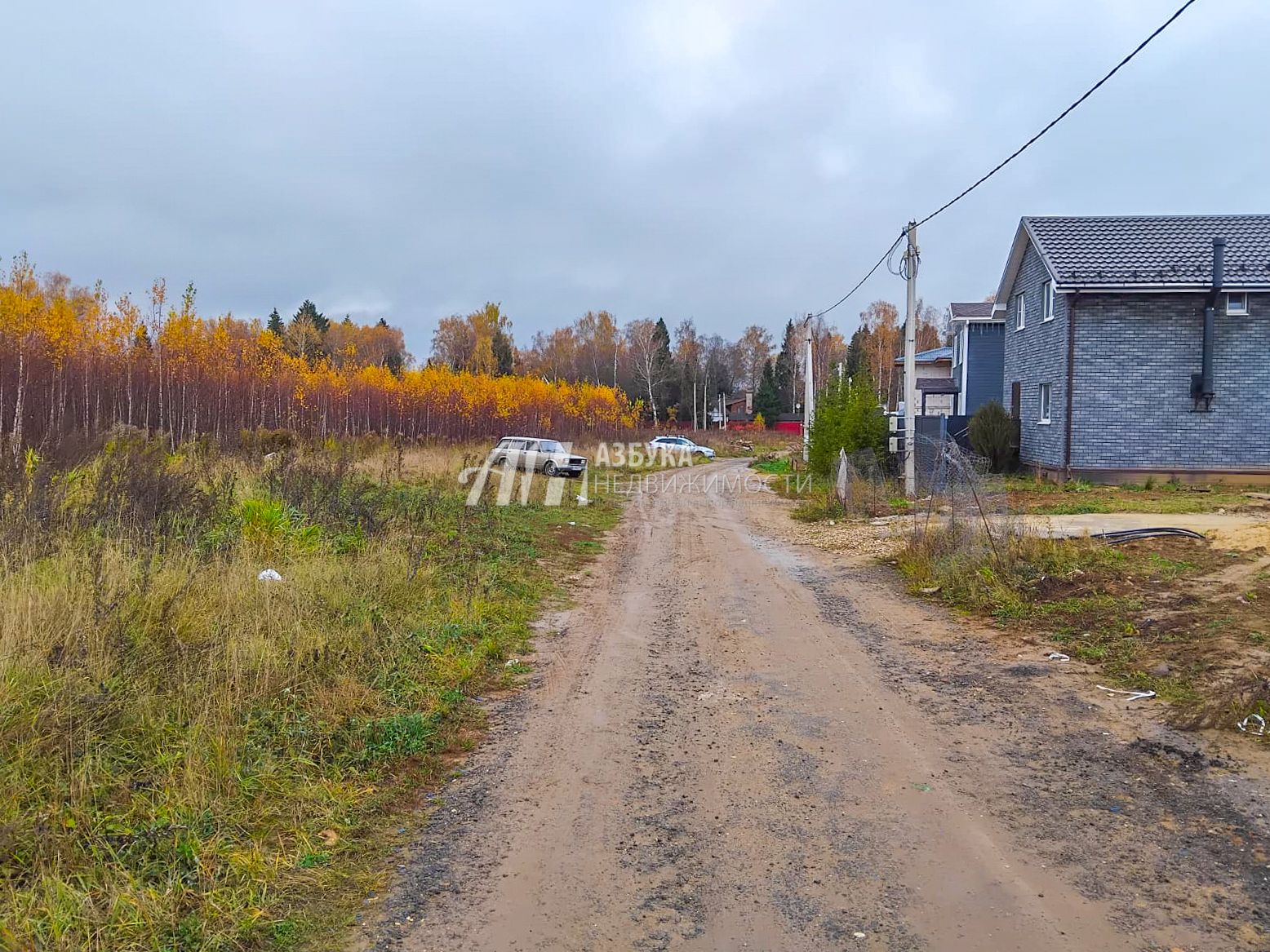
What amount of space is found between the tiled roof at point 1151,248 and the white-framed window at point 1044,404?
3.40 m

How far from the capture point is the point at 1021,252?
1050 inches

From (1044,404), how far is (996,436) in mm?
1599

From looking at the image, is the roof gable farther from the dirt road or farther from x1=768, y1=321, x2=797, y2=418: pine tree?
Answer: x1=768, y1=321, x2=797, y2=418: pine tree

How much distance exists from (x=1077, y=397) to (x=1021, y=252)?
21.8 ft

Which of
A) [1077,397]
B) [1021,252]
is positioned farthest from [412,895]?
[1021,252]

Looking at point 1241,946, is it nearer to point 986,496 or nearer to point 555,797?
point 555,797

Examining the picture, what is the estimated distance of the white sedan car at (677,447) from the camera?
164ft

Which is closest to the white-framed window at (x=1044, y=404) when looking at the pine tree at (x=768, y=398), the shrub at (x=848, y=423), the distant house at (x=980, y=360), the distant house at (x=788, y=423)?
the shrub at (x=848, y=423)

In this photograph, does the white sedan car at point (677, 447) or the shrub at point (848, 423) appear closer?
the shrub at point (848, 423)

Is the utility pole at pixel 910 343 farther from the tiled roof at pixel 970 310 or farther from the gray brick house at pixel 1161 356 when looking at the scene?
the tiled roof at pixel 970 310

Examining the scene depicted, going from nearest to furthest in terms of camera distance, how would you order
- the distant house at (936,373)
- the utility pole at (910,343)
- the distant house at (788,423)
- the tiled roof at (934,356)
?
the utility pole at (910,343) < the distant house at (936,373) < the tiled roof at (934,356) < the distant house at (788,423)

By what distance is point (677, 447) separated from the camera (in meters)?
50.9

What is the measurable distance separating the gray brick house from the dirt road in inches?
662

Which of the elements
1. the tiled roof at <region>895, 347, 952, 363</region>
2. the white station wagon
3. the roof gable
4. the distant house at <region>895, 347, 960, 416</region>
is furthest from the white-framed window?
the tiled roof at <region>895, 347, 952, 363</region>
